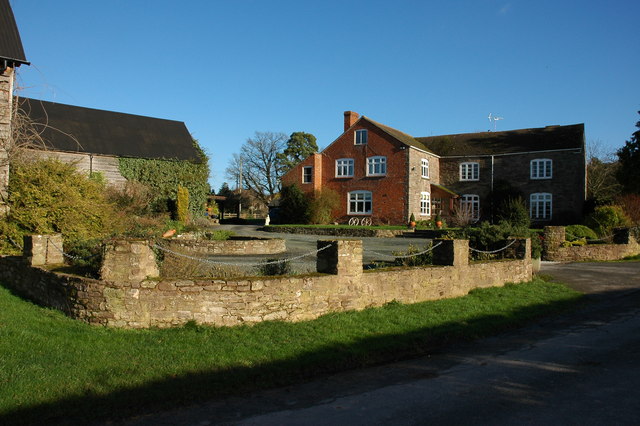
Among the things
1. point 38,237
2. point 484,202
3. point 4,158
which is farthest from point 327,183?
point 38,237

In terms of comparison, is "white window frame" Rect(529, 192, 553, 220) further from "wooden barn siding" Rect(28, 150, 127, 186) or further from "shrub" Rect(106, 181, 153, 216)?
"wooden barn siding" Rect(28, 150, 127, 186)

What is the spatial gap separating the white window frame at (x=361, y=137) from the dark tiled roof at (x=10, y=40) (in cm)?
2751

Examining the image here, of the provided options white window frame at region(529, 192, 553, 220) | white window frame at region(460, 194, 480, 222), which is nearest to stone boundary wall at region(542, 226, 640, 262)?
white window frame at region(529, 192, 553, 220)

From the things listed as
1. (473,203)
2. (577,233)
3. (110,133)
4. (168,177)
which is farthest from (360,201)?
(110,133)

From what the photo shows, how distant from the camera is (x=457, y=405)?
17.8ft

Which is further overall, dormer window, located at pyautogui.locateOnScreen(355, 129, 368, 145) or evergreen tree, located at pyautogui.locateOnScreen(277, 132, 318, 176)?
evergreen tree, located at pyautogui.locateOnScreen(277, 132, 318, 176)

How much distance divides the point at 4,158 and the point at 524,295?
16.6 m

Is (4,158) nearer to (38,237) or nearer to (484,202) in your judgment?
(38,237)

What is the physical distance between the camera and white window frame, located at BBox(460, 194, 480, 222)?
133 feet

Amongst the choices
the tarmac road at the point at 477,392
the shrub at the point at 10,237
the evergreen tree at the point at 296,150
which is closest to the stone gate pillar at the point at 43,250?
the shrub at the point at 10,237

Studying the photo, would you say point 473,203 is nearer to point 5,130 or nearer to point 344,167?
point 344,167

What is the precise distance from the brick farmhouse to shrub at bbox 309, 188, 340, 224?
1.38 meters

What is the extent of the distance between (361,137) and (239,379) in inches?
1453

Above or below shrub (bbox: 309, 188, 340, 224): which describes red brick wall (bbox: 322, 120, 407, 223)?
above
